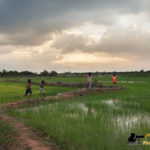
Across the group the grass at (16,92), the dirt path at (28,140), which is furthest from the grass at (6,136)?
the grass at (16,92)

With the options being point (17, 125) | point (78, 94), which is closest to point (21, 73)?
point (78, 94)

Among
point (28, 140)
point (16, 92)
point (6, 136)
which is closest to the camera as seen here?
point (28, 140)

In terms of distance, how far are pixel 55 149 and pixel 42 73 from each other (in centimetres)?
7830

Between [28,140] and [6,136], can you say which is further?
[6,136]

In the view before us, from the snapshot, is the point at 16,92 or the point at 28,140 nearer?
the point at 28,140

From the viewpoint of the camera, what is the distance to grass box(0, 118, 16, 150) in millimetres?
4715

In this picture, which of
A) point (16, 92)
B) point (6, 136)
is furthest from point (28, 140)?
point (16, 92)

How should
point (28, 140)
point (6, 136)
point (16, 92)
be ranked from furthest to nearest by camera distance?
point (16, 92) → point (6, 136) → point (28, 140)

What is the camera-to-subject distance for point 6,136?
5.20m

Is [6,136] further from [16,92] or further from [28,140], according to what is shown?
[16,92]

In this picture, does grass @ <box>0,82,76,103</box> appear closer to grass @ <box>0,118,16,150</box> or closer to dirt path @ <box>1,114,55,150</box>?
grass @ <box>0,118,16,150</box>

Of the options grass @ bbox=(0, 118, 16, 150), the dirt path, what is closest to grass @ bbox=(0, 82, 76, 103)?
grass @ bbox=(0, 118, 16, 150)

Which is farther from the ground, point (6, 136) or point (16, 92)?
point (16, 92)

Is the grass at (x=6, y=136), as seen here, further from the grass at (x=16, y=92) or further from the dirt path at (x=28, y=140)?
the grass at (x=16, y=92)
